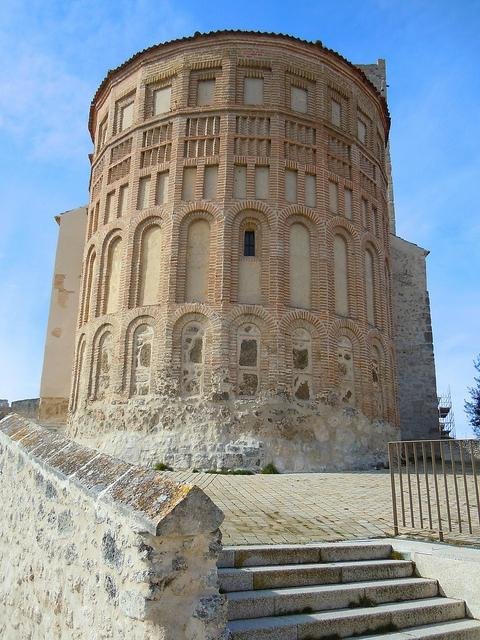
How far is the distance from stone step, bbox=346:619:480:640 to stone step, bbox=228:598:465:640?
0.26 ft

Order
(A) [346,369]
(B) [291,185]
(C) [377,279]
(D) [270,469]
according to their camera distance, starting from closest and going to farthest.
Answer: (D) [270,469]
(A) [346,369]
(B) [291,185]
(C) [377,279]

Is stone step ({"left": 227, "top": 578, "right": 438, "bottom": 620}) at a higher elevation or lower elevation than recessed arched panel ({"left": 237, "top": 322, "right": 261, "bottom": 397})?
lower

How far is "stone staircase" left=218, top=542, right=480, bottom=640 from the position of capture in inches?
175

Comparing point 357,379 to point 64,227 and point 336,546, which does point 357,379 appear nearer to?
point 336,546

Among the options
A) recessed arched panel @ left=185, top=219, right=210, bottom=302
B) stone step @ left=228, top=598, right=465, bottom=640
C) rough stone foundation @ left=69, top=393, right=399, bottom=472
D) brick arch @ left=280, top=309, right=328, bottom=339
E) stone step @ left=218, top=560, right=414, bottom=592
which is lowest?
stone step @ left=228, top=598, right=465, bottom=640

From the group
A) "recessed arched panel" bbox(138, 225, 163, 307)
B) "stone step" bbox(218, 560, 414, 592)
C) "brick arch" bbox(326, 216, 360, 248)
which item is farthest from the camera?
"brick arch" bbox(326, 216, 360, 248)

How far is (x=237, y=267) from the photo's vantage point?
1437 centimetres

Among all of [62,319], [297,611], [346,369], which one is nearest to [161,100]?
[62,319]

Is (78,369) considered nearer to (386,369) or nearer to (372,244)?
(386,369)

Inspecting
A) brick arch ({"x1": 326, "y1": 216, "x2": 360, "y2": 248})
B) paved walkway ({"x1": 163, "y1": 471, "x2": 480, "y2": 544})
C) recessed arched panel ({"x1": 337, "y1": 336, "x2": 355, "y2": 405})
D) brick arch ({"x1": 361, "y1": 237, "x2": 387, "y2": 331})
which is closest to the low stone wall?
paved walkway ({"x1": 163, "y1": 471, "x2": 480, "y2": 544})

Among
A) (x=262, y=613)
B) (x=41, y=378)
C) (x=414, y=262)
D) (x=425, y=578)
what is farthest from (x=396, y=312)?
(x=262, y=613)

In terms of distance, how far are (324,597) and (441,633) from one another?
99cm

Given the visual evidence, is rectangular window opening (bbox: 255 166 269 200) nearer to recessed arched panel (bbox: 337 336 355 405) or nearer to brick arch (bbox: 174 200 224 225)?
brick arch (bbox: 174 200 224 225)

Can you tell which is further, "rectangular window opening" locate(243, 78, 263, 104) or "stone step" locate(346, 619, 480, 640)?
"rectangular window opening" locate(243, 78, 263, 104)
